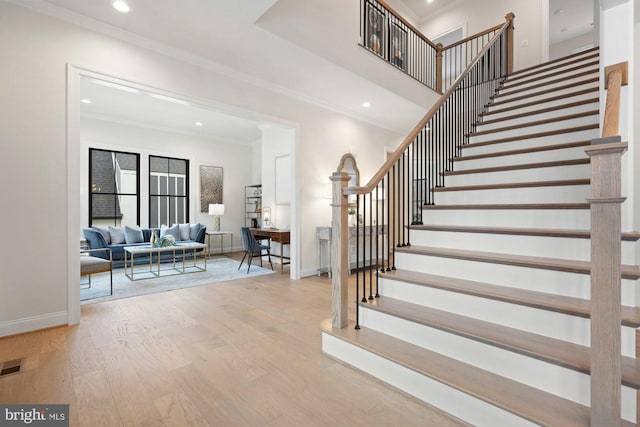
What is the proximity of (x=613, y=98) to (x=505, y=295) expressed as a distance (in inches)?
48.6

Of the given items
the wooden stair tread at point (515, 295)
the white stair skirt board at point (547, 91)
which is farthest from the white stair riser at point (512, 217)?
the white stair skirt board at point (547, 91)

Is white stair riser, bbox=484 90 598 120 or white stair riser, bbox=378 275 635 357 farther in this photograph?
white stair riser, bbox=484 90 598 120

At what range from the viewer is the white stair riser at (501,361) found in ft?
4.85

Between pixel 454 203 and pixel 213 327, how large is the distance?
2727mm

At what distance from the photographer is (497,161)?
3.26 metres

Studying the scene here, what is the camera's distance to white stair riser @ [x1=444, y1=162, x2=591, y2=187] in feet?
8.48

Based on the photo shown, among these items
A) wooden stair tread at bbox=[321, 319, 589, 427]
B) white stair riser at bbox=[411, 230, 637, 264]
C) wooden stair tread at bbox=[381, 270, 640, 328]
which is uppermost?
white stair riser at bbox=[411, 230, 637, 264]

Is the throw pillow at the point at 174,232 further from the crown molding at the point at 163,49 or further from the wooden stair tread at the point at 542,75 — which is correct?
the wooden stair tread at the point at 542,75

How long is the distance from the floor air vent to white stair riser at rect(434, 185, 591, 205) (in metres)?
3.84

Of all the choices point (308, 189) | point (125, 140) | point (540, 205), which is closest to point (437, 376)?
point (540, 205)

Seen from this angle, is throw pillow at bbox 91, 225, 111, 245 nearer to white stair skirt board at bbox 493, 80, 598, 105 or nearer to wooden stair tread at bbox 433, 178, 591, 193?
wooden stair tread at bbox 433, 178, 591, 193

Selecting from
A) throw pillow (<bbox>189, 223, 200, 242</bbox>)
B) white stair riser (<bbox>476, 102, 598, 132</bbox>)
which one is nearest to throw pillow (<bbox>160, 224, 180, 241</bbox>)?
throw pillow (<bbox>189, 223, 200, 242</bbox>)

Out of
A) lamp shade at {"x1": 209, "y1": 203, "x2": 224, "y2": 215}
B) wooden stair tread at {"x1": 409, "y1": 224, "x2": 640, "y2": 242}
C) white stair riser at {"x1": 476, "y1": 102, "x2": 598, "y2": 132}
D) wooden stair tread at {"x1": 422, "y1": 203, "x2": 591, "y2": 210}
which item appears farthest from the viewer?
lamp shade at {"x1": 209, "y1": 203, "x2": 224, "y2": 215}

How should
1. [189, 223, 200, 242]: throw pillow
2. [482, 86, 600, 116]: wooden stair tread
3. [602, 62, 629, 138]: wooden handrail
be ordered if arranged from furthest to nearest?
[189, 223, 200, 242]: throw pillow → [482, 86, 600, 116]: wooden stair tread → [602, 62, 629, 138]: wooden handrail
